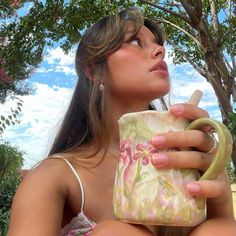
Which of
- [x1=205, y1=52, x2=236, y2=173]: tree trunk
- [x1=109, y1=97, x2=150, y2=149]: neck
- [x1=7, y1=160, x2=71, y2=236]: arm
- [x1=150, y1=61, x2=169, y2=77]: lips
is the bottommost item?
[x1=7, y1=160, x2=71, y2=236]: arm

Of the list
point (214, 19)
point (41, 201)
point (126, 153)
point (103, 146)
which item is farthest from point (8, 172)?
point (126, 153)

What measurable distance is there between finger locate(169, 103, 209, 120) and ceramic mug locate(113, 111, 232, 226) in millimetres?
11

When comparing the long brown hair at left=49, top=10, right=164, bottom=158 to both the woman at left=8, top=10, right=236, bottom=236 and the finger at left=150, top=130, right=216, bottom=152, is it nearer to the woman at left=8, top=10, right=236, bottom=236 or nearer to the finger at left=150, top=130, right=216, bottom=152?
the woman at left=8, top=10, right=236, bottom=236

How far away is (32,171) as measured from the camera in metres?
1.08

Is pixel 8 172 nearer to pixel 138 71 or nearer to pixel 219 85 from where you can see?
pixel 219 85

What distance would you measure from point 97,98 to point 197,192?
0.57 m

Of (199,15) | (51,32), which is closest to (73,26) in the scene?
(51,32)

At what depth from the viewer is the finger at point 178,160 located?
0.86m

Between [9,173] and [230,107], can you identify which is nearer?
[230,107]

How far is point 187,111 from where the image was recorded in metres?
0.91

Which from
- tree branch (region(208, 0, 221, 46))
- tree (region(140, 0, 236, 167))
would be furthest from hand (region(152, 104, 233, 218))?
tree branch (region(208, 0, 221, 46))

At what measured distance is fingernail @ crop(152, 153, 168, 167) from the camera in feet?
2.81

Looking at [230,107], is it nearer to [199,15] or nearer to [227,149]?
[199,15]

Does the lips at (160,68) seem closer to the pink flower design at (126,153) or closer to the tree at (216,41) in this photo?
the pink flower design at (126,153)
